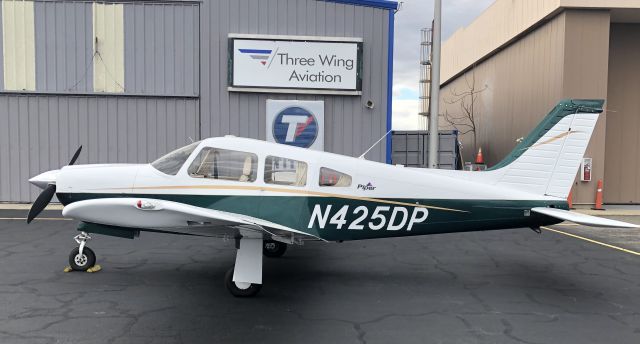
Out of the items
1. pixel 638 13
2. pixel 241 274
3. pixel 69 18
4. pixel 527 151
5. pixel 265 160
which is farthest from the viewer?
pixel 638 13

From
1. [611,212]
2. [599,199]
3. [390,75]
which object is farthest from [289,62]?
[611,212]

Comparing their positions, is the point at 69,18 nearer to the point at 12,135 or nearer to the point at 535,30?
the point at 12,135

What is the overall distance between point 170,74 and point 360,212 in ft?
33.4

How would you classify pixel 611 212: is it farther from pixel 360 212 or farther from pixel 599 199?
pixel 360 212

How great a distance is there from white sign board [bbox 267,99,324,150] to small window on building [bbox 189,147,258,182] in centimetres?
808

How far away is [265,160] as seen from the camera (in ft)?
19.5

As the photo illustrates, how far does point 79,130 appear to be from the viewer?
46.1 ft

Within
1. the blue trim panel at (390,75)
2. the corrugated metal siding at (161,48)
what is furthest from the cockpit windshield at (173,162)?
the blue trim panel at (390,75)

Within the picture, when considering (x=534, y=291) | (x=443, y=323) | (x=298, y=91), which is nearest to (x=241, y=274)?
(x=443, y=323)

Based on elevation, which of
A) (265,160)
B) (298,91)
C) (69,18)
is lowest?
(265,160)

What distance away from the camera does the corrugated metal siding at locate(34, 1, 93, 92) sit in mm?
13859

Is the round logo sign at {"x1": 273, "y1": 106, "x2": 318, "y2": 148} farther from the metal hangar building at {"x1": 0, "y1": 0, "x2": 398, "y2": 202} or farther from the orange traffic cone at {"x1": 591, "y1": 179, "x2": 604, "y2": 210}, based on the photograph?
the orange traffic cone at {"x1": 591, "y1": 179, "x2": 604, "y2": 210}

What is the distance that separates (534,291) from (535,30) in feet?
47.9

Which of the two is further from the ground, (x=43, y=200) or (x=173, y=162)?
(x=173, y=162)
